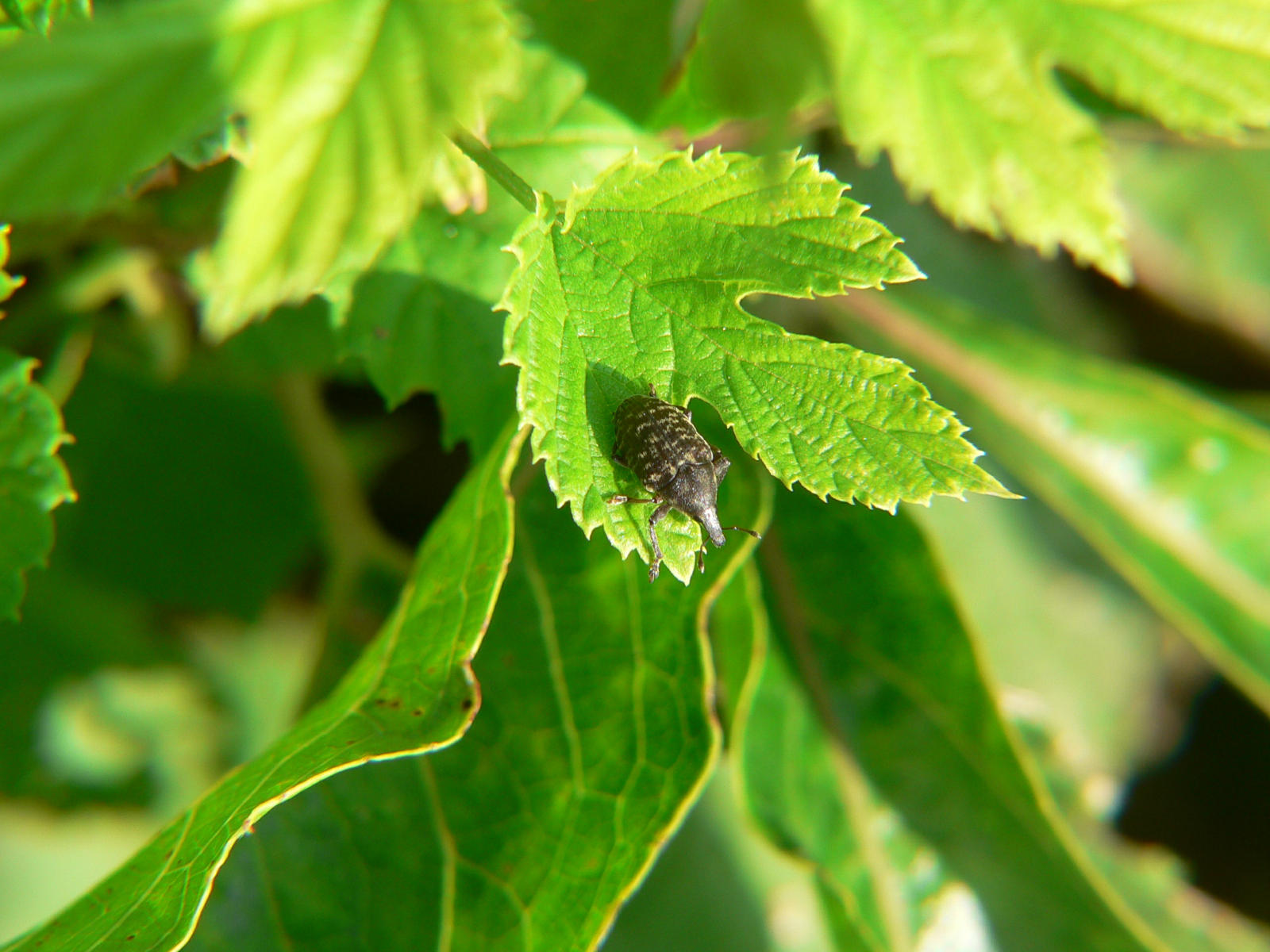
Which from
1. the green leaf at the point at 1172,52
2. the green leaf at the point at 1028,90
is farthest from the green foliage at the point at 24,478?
the green leaf at the point at 1172,52

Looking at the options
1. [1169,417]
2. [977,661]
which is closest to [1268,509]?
[1169,417]

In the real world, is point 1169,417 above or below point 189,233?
below

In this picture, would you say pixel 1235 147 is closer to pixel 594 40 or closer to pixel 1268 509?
pixel 1268 509

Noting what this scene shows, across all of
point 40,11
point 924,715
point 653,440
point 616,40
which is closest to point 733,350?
point 653,440

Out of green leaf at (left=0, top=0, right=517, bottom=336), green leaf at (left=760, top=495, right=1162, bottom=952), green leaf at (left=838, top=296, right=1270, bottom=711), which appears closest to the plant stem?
green leaf at (left=0, top=0, right=517, bottom=336)

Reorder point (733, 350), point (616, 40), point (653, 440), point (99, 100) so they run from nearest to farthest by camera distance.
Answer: point (99, 100) → point (733, 350) → point (653, 440) → point (616, 40)

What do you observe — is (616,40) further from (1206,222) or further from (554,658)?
(1206,222)
